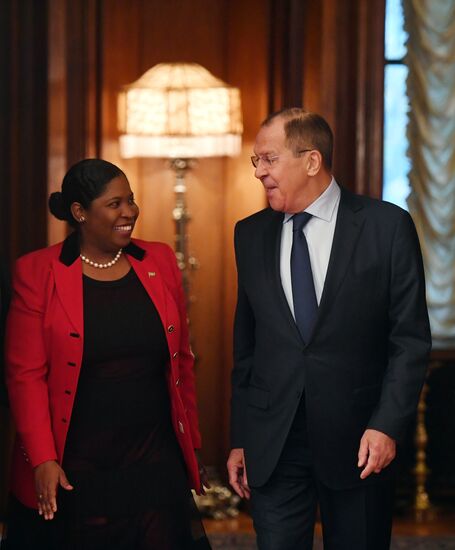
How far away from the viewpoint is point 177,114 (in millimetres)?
5156

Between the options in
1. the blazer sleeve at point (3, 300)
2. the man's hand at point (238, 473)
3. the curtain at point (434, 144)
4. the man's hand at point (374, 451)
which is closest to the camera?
the man's hand at point (374, 451)

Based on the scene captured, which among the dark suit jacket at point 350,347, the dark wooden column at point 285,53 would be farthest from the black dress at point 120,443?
the dark wooden column at point 285,53

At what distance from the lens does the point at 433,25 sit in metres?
5.34

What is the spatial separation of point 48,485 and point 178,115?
2.18 metres

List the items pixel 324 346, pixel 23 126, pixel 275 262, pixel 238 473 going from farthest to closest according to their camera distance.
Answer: pixel 23 126 < pixel 238 473 < pixel 275 262 < pixel 324 346

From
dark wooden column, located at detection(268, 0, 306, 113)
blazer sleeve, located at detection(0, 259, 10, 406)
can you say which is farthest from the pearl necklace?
dark wooden column, located at detection(268, 0, 306, 113)

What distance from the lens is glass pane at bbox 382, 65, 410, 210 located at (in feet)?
Result: 17.8

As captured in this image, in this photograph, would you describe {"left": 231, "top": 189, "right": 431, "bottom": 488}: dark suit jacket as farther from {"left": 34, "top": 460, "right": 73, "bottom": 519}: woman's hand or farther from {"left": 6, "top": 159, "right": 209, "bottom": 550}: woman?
{"left": 34, "top": 460, "right": 73, "bottom": 519}: woman's hand

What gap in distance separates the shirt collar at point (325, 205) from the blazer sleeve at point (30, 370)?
786 millimetres

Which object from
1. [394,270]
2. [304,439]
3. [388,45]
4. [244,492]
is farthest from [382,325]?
[388,45]

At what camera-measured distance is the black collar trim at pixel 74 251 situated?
11.9 ft

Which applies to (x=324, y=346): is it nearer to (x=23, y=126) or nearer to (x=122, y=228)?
(x=122, y=228)

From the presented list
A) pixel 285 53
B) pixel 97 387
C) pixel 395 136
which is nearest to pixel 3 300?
pixel 97 387

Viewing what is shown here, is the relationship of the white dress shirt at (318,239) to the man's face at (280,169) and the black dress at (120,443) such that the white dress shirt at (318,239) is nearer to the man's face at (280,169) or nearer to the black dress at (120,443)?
the man's face at (280,169)
